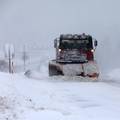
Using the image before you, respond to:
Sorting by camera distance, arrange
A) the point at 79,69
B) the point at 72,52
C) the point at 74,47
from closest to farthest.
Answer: the point at 79,69 < the point at 72,52 < the point at 74,47

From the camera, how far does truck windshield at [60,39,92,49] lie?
2911cm

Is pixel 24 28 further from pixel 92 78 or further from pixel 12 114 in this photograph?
pixel 12 114

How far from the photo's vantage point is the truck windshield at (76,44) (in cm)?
2911

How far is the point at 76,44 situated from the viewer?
95.6 ft

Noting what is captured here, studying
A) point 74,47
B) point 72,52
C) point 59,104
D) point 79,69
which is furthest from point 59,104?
point 74,47

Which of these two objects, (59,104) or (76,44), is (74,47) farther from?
(59,104)

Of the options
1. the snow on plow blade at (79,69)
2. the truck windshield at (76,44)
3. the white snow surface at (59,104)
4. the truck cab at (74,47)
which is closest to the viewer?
the white snow surface at (59,104)

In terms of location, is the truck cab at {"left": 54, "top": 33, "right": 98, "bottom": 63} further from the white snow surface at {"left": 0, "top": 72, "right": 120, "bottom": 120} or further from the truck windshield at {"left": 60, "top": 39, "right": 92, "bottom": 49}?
the white snow surface at {"left": 0, "top": 72, "right": 120, "bottom": 120}

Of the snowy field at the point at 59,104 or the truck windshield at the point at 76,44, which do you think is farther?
the truck windshield at the point at 76,44

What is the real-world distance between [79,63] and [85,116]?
14822 millimetres

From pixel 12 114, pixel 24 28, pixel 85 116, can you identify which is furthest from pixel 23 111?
pixel 24 28

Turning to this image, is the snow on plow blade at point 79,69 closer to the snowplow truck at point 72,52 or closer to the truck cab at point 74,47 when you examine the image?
the snowplow truck at point 72,52

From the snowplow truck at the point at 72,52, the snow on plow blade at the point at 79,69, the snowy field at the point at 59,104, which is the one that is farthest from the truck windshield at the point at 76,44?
the snowy field at the point at 59,104

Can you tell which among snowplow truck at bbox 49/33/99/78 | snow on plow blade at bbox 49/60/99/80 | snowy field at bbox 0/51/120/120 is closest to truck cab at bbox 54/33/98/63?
snowplow truck at bbox 49/33/99/78
